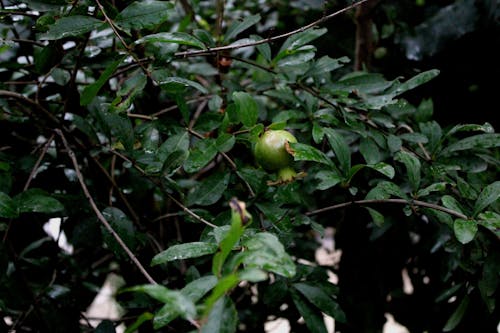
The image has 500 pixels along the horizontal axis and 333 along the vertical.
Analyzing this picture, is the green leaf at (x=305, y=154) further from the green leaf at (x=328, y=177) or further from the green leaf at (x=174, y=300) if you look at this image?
the green leaf at (x=174, y=300)

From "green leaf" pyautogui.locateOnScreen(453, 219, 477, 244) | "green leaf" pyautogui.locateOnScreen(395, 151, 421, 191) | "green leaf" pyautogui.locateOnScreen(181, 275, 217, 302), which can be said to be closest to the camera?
"green leaf" pyautogui.locateOnScreen(181, 275, 217, 302)

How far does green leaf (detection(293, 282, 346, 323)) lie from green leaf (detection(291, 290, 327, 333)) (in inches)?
0.5

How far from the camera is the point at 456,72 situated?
120 cm

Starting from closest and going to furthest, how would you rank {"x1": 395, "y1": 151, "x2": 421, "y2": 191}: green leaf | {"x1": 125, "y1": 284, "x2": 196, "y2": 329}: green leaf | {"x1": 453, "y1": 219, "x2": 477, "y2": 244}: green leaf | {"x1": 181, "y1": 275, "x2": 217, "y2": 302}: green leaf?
{"x1": 125, "y1": 284, "x2": 196, "y2": 329}: green leaf, {"x1": 181, "y1": 275, "x2": 217, "y2": 302}: green leaf, {"x1": 453, "y1": 219, "x2": 477, "y2": 244}: green leaf, {"x1": 395, "y1": 151, "x2": 421, "y2": 191}: green leaf

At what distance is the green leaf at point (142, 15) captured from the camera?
25.5 inches

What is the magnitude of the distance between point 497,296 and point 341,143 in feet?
1.22

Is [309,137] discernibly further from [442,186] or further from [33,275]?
[33,275]

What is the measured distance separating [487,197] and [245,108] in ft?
1.12

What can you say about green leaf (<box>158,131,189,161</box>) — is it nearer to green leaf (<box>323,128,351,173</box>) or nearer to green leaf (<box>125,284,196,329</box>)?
green leaf (<box>323,128,351,173</box>)

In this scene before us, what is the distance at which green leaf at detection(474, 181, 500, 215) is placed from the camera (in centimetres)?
63

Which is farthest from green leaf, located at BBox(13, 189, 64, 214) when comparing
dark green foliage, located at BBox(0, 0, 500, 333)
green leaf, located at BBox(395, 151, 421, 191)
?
green leaf, located at BBox(395, 151, 421, 191)

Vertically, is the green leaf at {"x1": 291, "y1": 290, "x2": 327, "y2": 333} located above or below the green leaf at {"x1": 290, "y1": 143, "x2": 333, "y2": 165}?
below

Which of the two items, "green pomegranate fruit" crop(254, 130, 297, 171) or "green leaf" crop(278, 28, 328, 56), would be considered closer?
"green pomegranate fruit" crop(254, 130, 297, 171)

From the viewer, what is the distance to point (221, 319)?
42 centimetres
